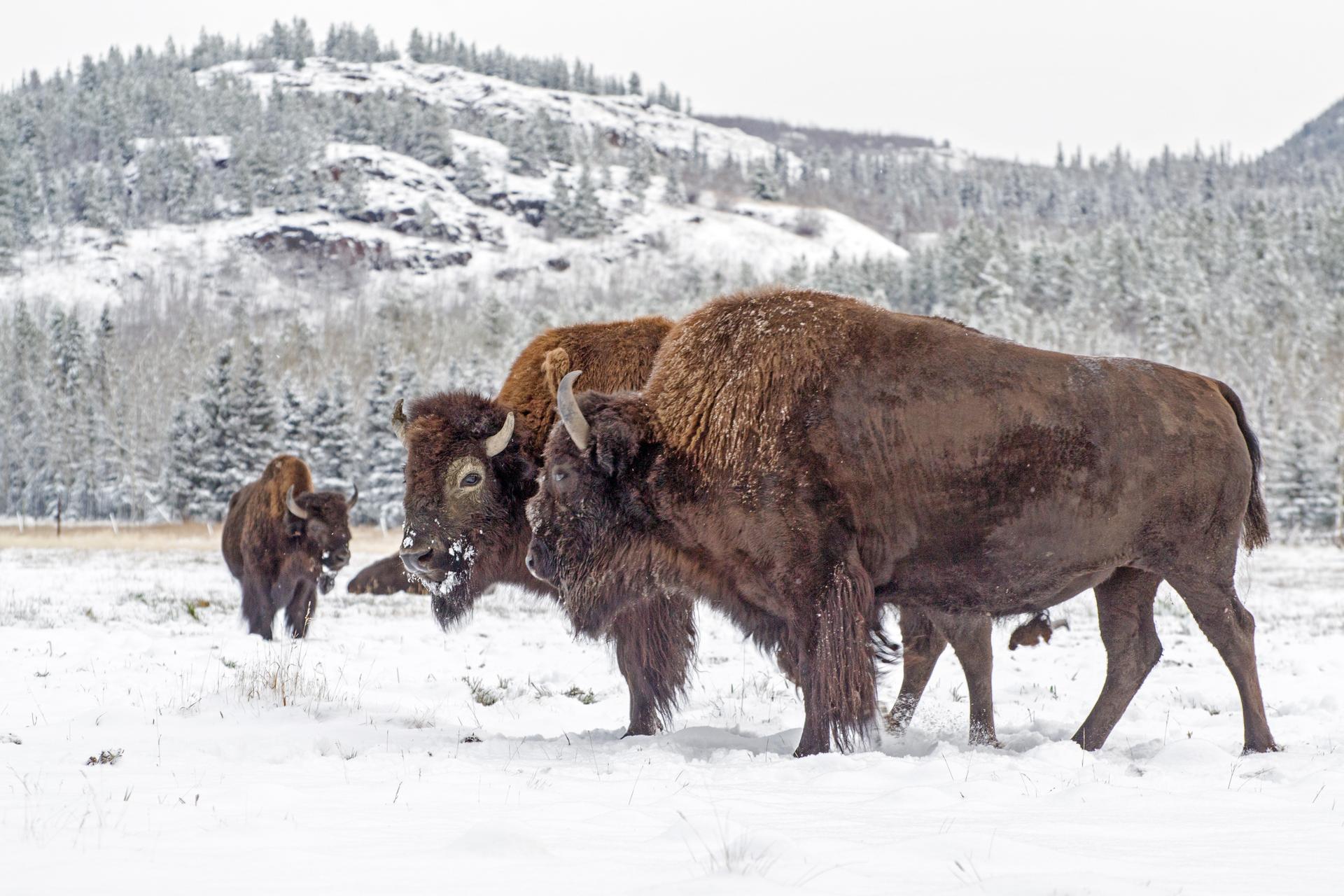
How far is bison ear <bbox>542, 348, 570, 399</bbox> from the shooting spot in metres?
6.67

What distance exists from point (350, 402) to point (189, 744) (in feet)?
185

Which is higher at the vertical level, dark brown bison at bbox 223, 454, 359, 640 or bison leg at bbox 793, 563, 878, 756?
bison leg at bbox 793, 563, 878, 756

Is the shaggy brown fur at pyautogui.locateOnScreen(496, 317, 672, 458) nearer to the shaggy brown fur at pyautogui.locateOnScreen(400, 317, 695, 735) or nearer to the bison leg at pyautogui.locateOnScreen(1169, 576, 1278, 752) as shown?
the shaggy brown fur at pyautogui.locateOnScreen(400, 317, 695, 735)

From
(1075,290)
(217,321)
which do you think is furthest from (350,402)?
(217,321)

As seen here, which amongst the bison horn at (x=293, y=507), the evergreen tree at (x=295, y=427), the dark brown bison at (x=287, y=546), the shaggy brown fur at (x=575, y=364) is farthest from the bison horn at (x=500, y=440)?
the evergreen tree at (x=295, y=427)

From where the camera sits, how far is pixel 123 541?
37.8m

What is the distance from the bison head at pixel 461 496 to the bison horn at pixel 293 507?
20.2 ft

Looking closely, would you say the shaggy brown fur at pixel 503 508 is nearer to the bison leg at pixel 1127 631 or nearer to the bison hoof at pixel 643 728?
the bison hoof at pixel 643 728

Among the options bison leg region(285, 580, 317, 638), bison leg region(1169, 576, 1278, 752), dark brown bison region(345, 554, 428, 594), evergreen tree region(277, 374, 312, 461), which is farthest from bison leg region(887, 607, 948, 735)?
evergreen tree region(277, 374, 312, 461)

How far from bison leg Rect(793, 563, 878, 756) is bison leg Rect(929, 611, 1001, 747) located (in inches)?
26.0

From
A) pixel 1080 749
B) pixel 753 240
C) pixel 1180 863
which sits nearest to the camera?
pixel 1180 863

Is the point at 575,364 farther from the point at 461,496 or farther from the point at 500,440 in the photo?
the point at 461,496

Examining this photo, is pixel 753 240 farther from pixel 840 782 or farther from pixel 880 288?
pixel 840 782

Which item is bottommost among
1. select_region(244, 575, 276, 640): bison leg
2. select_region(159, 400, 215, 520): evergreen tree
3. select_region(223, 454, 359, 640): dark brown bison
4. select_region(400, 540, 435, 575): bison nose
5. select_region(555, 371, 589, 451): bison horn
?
select_region(159, 400, 215, 520): evergreen tree
